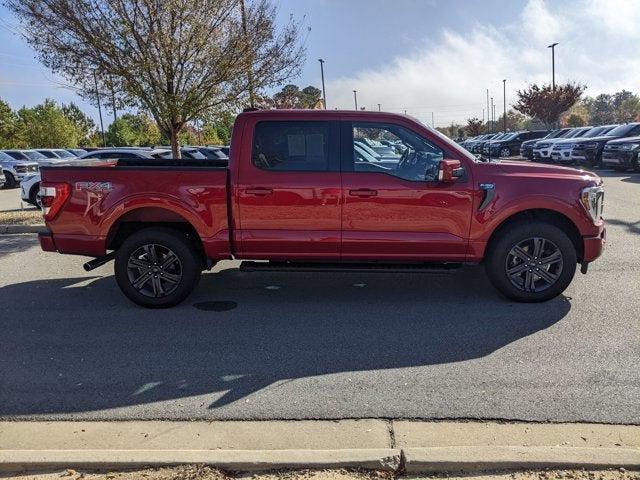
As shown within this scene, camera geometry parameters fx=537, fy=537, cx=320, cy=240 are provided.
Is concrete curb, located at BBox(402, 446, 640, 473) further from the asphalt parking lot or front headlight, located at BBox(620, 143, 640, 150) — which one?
front headlight, located at BBox(620, 143, 640, 150)

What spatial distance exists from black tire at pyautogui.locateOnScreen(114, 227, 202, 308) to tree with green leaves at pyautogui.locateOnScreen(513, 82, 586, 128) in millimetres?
48356

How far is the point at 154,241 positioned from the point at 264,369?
6.86ft

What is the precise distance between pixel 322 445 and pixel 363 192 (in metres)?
2.74

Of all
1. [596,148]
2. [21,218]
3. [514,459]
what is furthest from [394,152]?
[596,148]

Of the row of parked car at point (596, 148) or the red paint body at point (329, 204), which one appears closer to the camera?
the red paint body at point (329, 204)

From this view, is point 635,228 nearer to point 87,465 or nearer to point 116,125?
point 87,465

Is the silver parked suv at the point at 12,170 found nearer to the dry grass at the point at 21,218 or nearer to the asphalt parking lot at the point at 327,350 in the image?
the dry grass at the point at 21,218

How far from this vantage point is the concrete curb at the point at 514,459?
9.34 ft

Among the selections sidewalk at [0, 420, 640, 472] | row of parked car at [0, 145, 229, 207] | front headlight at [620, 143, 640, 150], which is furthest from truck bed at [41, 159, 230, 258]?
front headlight at [620, 143, 640, 150]

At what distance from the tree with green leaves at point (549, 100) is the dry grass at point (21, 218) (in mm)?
45364

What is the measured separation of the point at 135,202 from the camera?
5383mm

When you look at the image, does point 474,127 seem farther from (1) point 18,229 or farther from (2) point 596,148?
(1) point 18,229

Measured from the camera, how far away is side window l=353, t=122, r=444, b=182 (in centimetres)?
533

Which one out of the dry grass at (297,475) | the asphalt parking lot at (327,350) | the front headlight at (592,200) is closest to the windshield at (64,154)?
the asphalt parking lot at (327,350)
